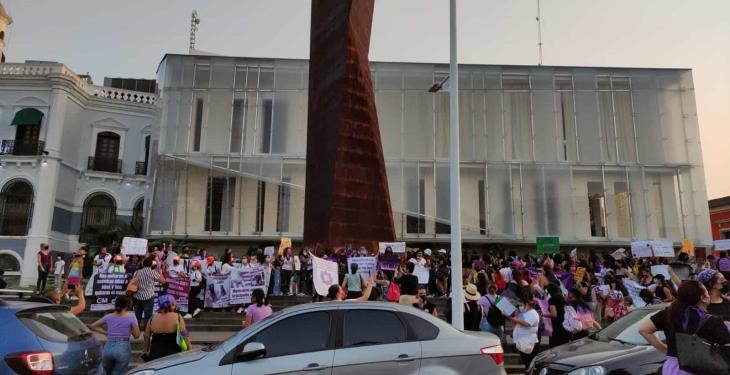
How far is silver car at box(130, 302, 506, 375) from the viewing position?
4.83 metres

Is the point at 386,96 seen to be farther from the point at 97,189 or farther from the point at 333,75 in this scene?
the point at 97,189

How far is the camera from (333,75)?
720 inches

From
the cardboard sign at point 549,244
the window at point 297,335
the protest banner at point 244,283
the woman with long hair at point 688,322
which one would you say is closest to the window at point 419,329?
the window at point 297,335

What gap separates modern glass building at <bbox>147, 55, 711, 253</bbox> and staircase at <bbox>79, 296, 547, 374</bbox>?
46.3 ft

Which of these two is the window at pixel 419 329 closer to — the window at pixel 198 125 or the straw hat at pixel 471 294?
the straw hat at pixel 471 294

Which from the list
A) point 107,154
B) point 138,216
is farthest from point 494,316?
point 107,154

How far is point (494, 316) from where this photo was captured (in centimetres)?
884

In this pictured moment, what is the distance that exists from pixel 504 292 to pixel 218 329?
6.79m

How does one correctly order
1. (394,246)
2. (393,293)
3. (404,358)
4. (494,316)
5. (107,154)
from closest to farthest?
(404,358)
(494,316)
(393,293)
(394,246)
(107,154)

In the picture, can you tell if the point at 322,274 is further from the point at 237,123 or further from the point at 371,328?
the point at 237,123

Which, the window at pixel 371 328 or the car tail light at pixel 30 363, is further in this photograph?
the window at pixel 371 328

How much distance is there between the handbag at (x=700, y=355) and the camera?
375cm

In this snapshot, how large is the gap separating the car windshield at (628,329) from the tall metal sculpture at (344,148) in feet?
35.9

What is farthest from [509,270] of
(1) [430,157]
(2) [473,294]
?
(1) [430,157]
